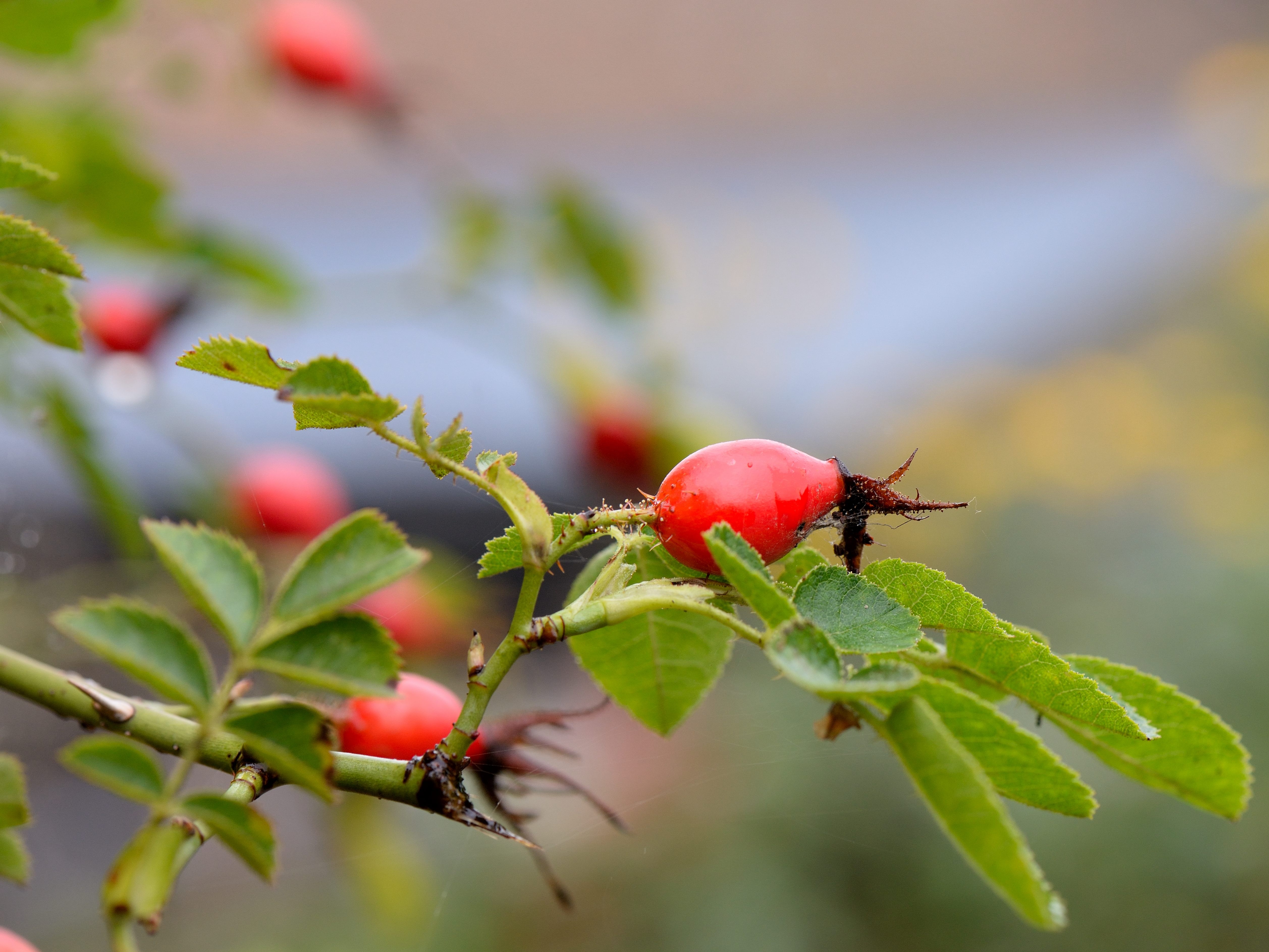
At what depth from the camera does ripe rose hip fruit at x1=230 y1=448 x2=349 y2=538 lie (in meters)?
1.57

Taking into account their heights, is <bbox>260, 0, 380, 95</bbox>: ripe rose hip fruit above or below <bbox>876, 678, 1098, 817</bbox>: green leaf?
above

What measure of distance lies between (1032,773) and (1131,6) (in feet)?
26.5

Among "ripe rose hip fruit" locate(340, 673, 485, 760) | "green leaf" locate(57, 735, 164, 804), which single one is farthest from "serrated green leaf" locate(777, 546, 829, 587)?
"green leaf" locate(57, 735, 164, 804)

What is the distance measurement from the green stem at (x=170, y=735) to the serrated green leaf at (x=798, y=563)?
25 cm

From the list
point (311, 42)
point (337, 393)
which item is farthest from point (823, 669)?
point (311, 42)

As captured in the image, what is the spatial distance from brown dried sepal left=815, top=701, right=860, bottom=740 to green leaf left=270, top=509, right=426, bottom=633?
0.27m

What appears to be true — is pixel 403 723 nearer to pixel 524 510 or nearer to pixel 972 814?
pixel 524 510

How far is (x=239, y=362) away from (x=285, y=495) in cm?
113

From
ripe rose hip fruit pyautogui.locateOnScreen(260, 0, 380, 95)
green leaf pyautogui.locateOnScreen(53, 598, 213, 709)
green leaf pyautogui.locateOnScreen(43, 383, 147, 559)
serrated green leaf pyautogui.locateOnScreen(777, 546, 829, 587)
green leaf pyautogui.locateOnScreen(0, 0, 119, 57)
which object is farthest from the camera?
ripe rose hip fruit pyautogui.locateOnScreen(260, 0, 380, 95)

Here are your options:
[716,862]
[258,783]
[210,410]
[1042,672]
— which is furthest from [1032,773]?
[210,410]

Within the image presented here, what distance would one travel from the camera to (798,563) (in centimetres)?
62

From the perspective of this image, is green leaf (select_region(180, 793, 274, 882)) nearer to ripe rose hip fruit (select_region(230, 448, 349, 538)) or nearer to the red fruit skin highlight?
the red fruit skin highlight

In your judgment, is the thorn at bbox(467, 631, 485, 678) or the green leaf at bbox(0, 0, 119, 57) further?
the green leaf at bbox(0, 0, 119, 57)

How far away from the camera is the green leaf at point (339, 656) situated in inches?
17.2
